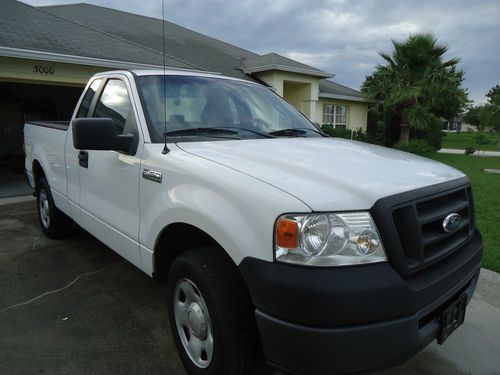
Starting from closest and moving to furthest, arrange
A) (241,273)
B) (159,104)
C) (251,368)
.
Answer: (241,273) < (251,368) < (159,104)

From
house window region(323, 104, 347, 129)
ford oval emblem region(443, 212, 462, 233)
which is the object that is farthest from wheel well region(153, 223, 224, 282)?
house window region(323, 104, 347, 129)

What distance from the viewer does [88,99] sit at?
416 centimetres

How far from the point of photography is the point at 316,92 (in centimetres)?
1775

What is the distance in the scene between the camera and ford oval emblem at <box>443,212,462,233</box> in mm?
2260

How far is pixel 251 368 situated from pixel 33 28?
10.9 metres

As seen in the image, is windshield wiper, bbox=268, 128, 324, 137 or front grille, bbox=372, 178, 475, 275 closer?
front grille, bbox=372, 178, 475, 275

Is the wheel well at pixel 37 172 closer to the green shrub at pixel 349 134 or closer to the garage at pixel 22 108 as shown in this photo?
the garage at pixel 22 108

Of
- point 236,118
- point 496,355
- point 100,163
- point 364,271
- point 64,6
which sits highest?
point 64,6

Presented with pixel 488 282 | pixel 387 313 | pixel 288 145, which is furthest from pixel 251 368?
pixel 488 282

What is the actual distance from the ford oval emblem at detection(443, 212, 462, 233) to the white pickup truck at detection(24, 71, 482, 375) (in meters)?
0.01

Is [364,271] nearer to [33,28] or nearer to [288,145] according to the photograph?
[288,145]

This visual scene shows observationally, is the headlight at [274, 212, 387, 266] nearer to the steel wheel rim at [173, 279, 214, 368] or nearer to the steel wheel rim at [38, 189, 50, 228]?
the steel wheel rim at [173, 279, 214, 368]

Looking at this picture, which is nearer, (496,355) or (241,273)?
(241,273)

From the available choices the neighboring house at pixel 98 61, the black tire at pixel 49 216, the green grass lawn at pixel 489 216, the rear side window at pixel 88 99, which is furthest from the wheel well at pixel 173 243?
the green grass lawn at pixel 489 216
